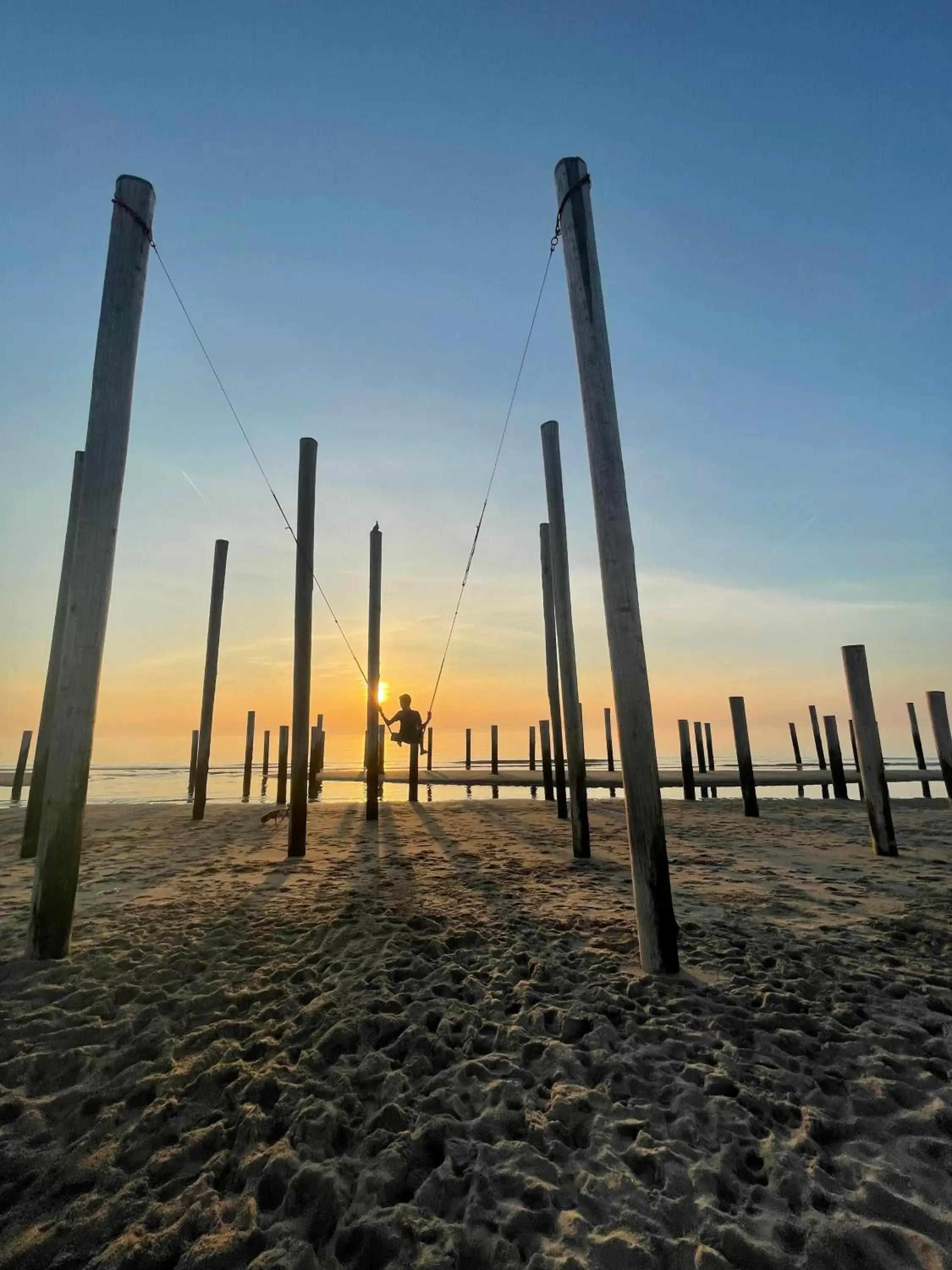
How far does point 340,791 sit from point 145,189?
22159 mm

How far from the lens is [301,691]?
7.89 meters

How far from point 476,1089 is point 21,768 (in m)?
28.9

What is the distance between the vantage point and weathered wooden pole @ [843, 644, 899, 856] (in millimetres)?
7504

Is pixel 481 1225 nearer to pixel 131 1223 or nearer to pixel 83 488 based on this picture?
pixel 131 1223

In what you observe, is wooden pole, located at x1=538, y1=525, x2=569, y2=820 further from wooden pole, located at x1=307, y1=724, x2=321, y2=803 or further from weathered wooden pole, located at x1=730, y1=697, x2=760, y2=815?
wooden pole, located at x1=307, y1=724, x2=321, y2=803

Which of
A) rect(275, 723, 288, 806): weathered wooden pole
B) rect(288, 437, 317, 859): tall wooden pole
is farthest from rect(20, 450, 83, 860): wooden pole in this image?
rect(275, 723, 288, 806): weathered wooden pole

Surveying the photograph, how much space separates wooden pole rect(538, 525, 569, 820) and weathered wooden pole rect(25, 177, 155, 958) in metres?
6.27

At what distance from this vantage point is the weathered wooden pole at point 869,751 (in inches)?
295

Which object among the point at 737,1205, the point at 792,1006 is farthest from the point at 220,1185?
the point at 792,1006

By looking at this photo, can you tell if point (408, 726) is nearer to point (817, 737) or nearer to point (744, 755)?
point (744, 755)

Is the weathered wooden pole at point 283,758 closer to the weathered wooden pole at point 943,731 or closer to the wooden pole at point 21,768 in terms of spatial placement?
the wooden pole at point 21,768

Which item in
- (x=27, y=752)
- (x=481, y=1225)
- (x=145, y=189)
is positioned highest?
(x=145, y=189)

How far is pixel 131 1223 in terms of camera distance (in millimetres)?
1876

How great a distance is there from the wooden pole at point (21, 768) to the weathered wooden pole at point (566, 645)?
794 inches
